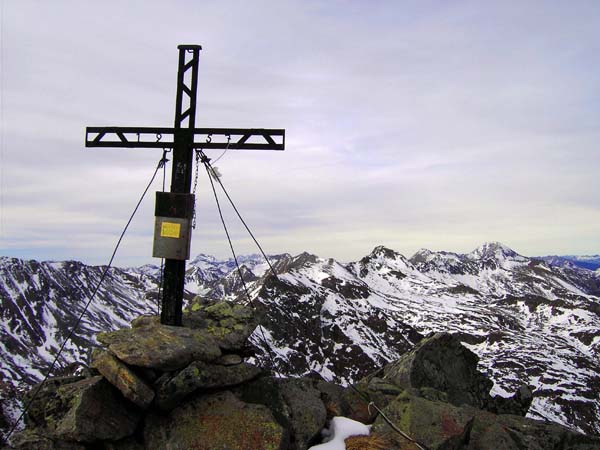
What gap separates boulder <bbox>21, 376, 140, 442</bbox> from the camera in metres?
11.0

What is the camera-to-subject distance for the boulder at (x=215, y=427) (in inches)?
439

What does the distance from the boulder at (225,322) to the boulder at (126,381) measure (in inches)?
120

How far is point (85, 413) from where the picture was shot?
11.2 m

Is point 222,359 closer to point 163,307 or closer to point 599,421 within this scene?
point 163,307

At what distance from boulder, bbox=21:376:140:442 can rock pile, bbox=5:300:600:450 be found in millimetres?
25

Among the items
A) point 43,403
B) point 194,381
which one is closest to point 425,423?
point 194,381

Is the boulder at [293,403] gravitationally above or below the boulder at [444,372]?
above

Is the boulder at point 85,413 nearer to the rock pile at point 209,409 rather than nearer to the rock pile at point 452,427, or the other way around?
the rock pile at point 209,409

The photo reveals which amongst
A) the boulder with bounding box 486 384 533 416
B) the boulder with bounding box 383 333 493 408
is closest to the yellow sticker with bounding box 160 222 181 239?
the boulder with bounding box 383 333 493 408

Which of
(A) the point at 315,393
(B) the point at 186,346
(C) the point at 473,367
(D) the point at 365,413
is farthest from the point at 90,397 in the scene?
(C) the point at 473,367

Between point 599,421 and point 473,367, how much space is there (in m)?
221

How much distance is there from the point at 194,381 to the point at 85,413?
2.78m

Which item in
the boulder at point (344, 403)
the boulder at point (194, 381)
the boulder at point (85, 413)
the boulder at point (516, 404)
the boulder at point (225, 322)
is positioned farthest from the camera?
the boulder at point (516, 404)

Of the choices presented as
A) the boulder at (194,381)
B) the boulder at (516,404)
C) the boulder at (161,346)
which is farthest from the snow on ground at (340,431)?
the boulder at (516,404)
